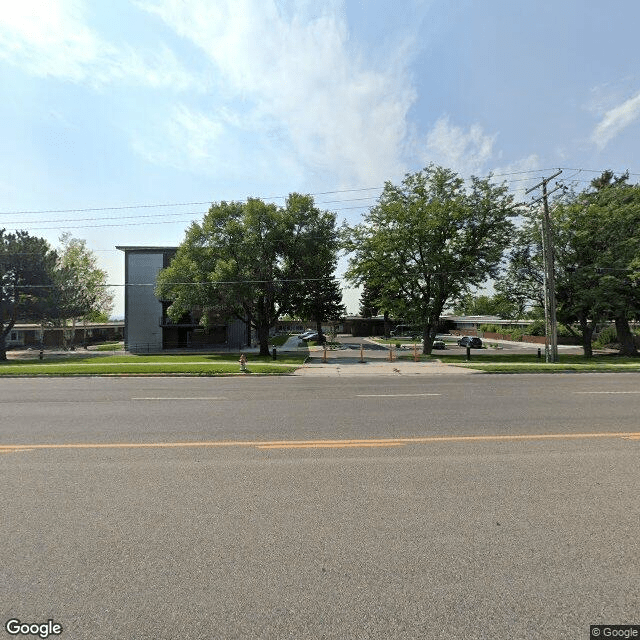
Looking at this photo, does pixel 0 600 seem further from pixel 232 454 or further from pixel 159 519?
pixel 232 454

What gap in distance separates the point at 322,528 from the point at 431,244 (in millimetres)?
28905

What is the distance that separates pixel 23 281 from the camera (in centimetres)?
3369

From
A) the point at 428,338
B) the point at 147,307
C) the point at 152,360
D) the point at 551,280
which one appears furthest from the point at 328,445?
the point at 147,307

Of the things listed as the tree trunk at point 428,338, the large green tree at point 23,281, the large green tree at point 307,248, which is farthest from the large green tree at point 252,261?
the large green tree at point 23,281

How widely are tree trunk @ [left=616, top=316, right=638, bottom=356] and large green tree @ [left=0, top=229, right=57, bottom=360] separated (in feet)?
159

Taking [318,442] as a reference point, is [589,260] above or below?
above

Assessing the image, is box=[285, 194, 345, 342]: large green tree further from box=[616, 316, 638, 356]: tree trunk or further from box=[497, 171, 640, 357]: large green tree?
box=[616, 316, 638, 356]: tree trunk

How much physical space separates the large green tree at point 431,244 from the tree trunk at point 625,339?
35.0 feet

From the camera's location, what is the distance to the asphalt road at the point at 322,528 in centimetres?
234

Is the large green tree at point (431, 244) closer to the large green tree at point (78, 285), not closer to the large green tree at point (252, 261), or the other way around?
the large green tree at point (252, 261)

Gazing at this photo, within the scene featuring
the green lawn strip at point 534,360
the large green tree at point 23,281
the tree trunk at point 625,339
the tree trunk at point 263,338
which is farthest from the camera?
the large green tree at point 23,281

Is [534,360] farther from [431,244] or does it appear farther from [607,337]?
[607,337]

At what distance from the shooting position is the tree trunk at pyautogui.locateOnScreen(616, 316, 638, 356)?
95.2ft

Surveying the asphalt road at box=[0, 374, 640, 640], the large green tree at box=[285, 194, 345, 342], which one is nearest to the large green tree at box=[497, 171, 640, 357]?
the large green tree at box=[285, 194, 345, 342]
